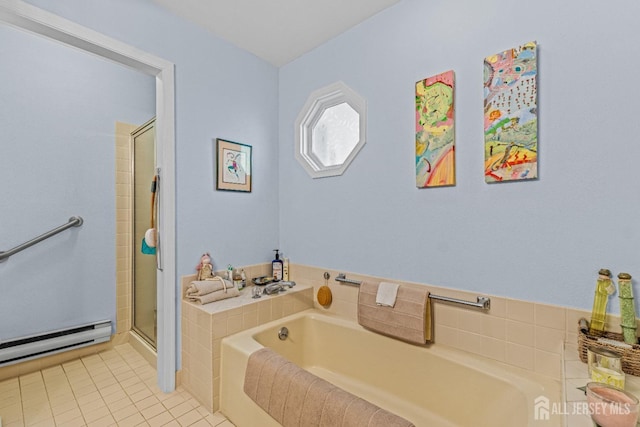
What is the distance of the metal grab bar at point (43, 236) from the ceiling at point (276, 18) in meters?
Answer: 1.72

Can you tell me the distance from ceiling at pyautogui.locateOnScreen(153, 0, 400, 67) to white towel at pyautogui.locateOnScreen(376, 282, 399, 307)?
180cm

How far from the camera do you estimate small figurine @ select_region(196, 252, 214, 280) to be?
1.91 metres

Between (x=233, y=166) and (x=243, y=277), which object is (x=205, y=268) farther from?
(x=233, y=166)

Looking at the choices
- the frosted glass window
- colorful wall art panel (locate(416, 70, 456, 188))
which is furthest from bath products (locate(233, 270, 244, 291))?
colorful wall art panel (locate(416, 70, 456, 188))

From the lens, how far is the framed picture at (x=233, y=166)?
6.74ft

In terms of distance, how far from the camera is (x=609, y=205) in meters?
1.16

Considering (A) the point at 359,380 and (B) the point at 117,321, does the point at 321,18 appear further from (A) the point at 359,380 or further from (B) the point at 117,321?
(B) the point at 117,321

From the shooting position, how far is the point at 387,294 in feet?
5.54

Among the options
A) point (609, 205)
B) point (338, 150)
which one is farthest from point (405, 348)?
point (338, 150)

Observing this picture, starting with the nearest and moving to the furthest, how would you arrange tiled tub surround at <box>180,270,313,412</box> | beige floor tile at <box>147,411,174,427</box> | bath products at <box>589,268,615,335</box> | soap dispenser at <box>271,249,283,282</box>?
bath products at <box>589,268,615,335</box> < beige floor tile at <box>147,411,174,427</box> < tiled tub surround at <box>180,270,313,412</box> < soap dispenser at <box>271,249,283,282</box>

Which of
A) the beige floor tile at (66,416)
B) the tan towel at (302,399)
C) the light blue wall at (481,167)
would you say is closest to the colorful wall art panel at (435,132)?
the light blue wall at (481,167)

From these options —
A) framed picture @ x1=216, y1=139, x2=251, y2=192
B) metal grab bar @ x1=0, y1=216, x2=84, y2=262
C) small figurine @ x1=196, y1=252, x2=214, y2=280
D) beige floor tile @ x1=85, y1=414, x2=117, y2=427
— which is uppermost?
framed picture @ x1=216, y1=139, x2=251, y2=192

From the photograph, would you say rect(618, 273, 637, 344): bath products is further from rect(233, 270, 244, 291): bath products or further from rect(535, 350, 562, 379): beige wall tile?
rect(233, 270, 244, 291): bath products

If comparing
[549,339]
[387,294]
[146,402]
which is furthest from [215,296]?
[549,339]
